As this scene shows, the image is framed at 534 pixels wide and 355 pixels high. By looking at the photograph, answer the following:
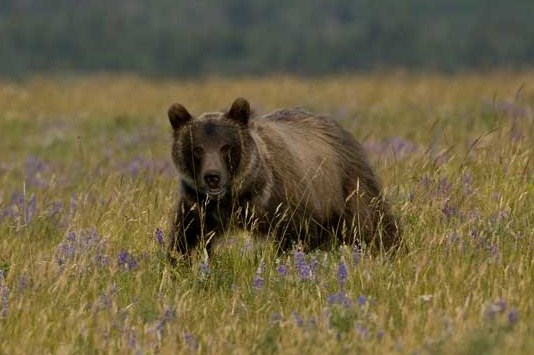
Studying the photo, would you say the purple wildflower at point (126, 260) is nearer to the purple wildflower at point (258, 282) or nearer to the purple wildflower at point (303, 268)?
the purple wildflower at point (258, 282)

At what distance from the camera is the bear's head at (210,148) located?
22.7ft

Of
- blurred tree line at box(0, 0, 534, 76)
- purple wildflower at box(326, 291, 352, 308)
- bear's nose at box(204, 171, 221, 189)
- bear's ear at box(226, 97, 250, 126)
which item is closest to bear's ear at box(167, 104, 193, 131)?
bear's ear at box(226, 97, 250, 126)

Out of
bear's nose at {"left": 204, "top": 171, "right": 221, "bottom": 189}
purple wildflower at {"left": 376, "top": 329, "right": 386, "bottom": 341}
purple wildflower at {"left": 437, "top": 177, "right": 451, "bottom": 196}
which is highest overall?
bear's nose at {"left": 204, "top": 171, "right": 221, "bottom": 189}

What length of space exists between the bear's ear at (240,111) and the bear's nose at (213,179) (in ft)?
1.97

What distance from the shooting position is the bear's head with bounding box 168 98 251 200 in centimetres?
693

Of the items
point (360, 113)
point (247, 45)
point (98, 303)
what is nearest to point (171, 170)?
point (98, 303)

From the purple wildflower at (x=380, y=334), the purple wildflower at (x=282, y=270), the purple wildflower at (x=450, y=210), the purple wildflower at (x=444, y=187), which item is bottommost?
the purple wildflower at (x=450, y=210)

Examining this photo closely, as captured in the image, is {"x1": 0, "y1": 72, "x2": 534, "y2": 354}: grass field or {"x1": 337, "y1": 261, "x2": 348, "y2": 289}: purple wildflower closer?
{"x1": 0, "y1": 72, "x2": 534, "y2": 354}: grass field

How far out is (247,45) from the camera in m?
173

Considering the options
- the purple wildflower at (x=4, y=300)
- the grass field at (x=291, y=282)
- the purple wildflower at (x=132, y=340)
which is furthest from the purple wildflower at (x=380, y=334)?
the purple wildflower at (x=4, y=300)

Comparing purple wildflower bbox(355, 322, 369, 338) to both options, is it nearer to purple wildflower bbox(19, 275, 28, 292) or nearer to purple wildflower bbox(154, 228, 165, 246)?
purple wildflower bbox(19, 275, 28, 292)

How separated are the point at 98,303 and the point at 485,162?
4445 millimetres

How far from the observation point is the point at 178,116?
289 inches

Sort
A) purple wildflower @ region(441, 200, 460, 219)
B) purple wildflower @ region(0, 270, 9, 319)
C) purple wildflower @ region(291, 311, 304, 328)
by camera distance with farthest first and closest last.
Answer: purple wildflower @ region(441, 200, 460, 219)
purple wildflower @ region(0, 270, 9, 319)
purple wildflower @ region(291, 311, 304, 328)
